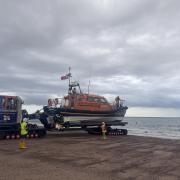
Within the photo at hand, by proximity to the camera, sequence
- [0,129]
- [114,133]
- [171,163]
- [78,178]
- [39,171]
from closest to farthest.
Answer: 1. [78,178]
2. [39,171]
3. [171,163]
4. [0,129]
5. [114,133]

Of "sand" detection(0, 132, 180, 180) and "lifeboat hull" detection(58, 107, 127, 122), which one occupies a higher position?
"lifeboat hull" detection(58, 107, 127, 122)

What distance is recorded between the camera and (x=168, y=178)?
34.8ft

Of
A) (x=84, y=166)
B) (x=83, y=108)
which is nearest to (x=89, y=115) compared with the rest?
(x=83, y=108)

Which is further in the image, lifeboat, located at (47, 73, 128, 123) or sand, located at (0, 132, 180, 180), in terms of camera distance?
lifeboat, located at (47, 73, 128, 123)

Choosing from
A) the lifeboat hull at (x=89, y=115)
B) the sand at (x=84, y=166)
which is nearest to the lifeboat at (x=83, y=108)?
the lifeboat hull at (x=89, y=115)

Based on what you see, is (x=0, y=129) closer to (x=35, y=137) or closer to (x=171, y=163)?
(x=35, y=137)

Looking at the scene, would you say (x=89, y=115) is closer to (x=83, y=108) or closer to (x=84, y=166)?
(x=83, y=108)

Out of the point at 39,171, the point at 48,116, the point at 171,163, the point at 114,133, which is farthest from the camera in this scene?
the point at 114,133

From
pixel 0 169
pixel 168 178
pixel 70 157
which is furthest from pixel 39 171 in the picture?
pixel 168 178

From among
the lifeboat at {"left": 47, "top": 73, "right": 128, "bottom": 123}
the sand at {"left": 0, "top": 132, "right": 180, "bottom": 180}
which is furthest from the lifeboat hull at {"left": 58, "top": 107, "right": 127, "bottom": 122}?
the sand at {"left": 0, "top": 132, "right": 180, "bottom": 180}

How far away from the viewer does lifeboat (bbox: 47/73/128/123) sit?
26.6 meters

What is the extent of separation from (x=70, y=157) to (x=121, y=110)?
16701 millimetres

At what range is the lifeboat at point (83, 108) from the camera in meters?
26.6

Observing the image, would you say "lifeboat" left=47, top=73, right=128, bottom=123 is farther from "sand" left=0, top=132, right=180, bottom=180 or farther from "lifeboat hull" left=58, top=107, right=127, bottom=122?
"sand" left=0, top=132, right=180, bottom=180
